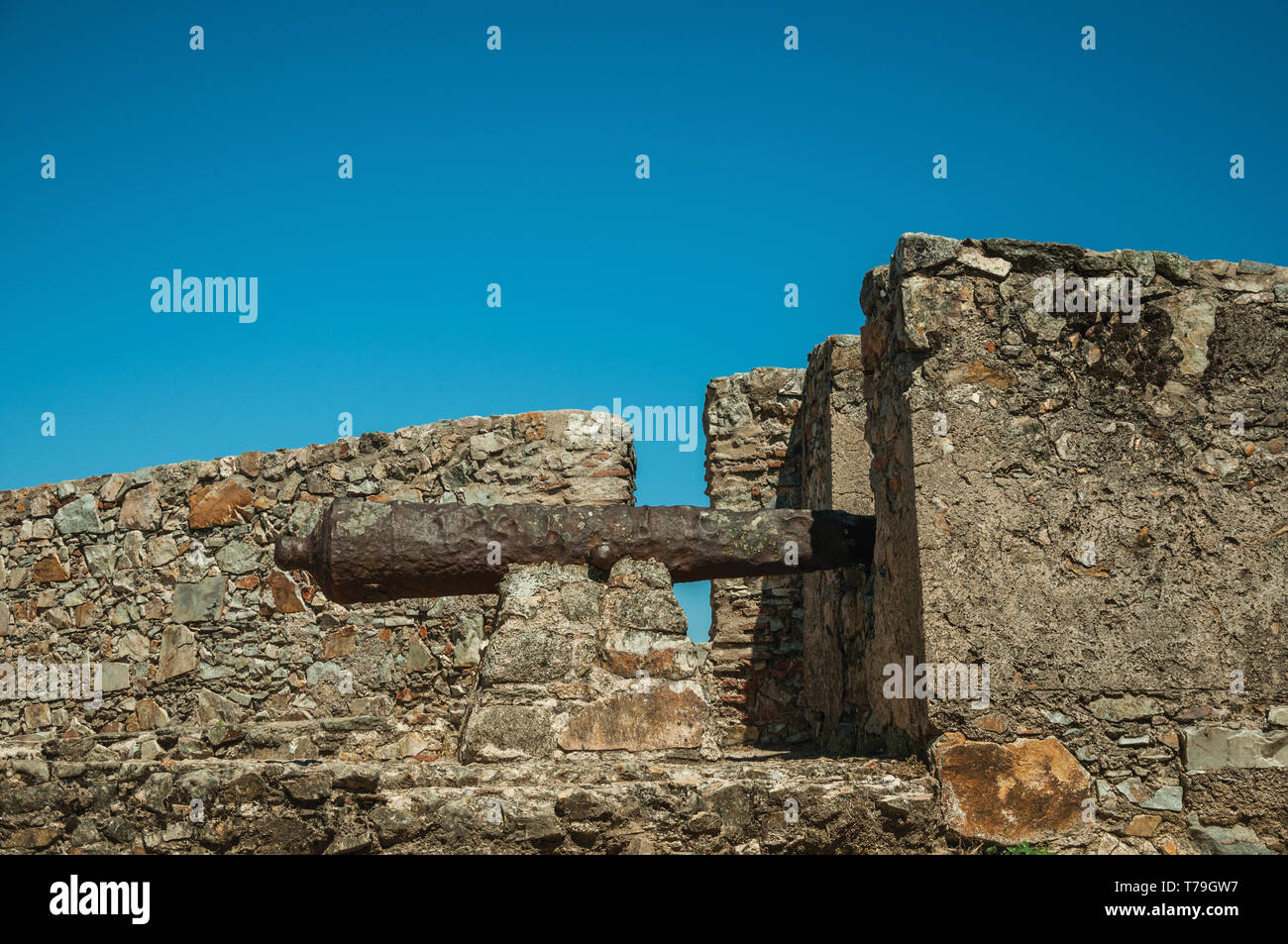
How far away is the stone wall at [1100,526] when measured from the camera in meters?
3.25

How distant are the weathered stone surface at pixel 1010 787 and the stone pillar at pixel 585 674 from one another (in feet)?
2.91

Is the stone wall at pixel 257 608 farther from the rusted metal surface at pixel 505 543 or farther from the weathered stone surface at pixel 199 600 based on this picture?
the rusted metal surface at pixel 505 543

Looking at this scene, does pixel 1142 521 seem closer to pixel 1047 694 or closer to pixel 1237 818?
pixel 1047 694

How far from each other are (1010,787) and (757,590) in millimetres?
4139

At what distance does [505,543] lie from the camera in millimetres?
3754

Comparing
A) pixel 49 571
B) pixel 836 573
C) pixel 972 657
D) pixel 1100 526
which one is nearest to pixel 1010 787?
pixel 972 657

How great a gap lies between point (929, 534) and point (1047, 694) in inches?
24.6

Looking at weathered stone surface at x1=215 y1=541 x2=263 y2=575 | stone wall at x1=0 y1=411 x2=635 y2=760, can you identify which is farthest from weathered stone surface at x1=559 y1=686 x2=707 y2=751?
weathered stone surface at x1=215 y1=541 x2=263 y2=575

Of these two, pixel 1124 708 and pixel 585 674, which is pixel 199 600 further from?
pixel 1124 708

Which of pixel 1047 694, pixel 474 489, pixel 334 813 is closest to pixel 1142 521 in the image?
pixel 1047 694

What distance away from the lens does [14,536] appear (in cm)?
831

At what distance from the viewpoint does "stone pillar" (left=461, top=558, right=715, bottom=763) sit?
138 inches

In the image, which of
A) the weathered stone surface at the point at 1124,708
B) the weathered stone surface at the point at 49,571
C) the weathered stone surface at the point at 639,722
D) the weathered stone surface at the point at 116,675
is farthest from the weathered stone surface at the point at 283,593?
the weathered stone surface at the point at 1124,708

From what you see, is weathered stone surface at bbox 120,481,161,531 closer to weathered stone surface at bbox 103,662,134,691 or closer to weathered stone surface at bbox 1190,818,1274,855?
weathered stone surface at bbox 103,662,134,691
